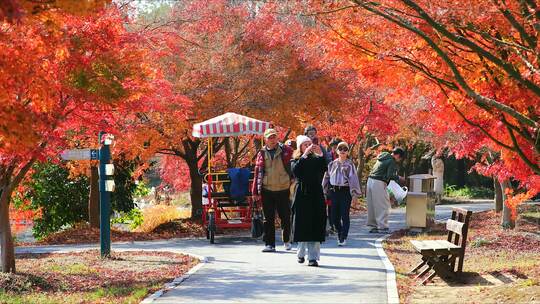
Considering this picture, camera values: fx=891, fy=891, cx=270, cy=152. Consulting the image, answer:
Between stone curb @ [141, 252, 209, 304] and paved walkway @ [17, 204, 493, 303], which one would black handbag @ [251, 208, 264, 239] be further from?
stone curb @ [141, 252, 209, 304]

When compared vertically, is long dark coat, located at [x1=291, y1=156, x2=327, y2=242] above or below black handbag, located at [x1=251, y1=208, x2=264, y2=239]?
above

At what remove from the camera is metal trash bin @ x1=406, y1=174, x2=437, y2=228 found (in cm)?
1938

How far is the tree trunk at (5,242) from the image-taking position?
502 inches

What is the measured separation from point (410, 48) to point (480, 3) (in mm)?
2304

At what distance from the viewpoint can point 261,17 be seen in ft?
76.4

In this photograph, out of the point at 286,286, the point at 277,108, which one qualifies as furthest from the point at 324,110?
the point at 286,286

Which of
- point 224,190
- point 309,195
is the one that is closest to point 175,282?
point 309,195

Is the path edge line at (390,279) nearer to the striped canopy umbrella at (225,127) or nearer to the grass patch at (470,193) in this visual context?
the striped canopy umbrella at (225,127)

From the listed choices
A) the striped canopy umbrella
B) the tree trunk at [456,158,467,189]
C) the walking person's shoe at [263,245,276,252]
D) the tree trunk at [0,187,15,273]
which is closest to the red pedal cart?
the striped canopy umbrella

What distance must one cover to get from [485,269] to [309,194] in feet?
9.27

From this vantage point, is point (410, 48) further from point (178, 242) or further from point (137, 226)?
point (137, 226)

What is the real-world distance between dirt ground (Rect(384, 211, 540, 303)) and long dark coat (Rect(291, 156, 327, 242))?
142 centimetres

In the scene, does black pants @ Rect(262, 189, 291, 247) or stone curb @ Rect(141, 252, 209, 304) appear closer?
stone curb @ Rect(141, 252, 209, 304)

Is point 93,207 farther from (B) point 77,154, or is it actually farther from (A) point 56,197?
(B) point 77,154
